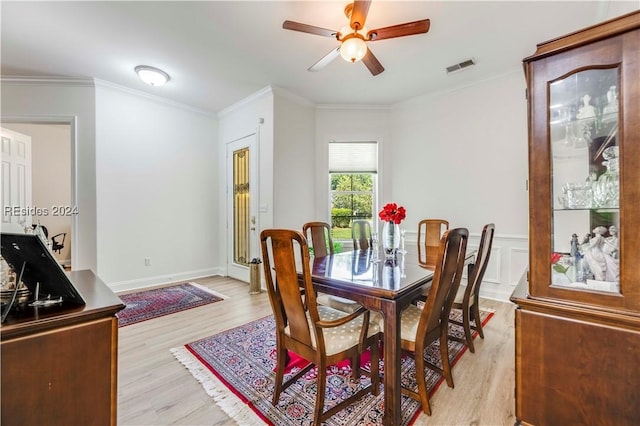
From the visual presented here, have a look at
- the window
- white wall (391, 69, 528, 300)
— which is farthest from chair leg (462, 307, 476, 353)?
the window

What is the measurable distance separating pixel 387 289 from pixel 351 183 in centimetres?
341

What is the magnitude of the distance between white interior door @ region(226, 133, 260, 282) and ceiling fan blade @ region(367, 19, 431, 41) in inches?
100

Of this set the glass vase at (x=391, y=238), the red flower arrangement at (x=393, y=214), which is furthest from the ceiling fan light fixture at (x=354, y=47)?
the glass vase at (x=391, y=238)

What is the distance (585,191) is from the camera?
1254 mm

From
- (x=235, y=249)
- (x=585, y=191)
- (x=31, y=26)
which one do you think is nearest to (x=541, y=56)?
(x=585, y=191)

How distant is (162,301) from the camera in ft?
11.8

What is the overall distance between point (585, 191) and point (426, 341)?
43.9 inches

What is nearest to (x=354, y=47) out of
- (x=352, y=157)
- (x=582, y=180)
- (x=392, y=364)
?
(x=582, y=180)

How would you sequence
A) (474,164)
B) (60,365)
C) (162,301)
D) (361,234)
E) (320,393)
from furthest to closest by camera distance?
(474,164), (162,301), (361,234), (320,393), (60,365)

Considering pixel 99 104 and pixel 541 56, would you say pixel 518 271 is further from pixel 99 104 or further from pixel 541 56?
pixel 99 104

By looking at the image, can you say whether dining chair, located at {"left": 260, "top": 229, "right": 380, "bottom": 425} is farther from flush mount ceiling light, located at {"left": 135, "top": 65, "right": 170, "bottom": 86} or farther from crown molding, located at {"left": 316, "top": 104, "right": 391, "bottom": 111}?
crown molding, located at {"left": 316, "top": 104, "right": 391, "bottom": 111}

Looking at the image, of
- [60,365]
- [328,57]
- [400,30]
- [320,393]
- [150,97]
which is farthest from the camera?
[150,97]

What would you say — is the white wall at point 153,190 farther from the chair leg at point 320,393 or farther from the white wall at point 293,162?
the chair leg at point 320,393

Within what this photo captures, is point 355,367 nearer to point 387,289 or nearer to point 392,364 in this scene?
point 392,364
